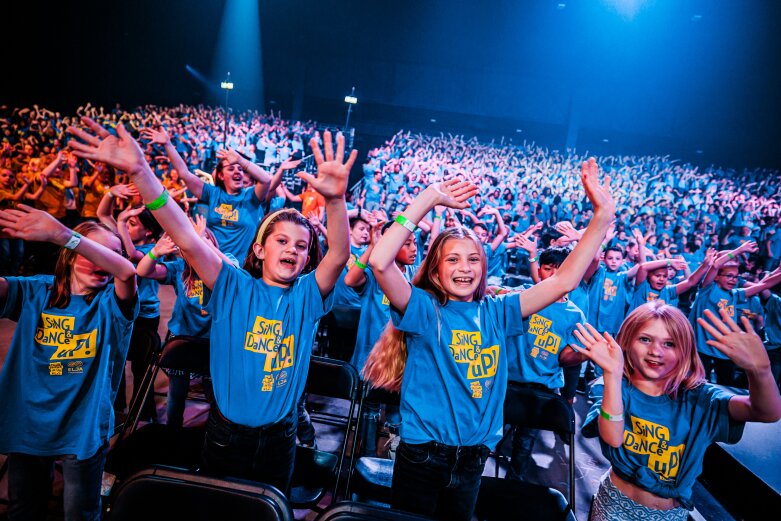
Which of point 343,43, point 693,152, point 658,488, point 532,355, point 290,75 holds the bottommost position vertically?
point 658,488

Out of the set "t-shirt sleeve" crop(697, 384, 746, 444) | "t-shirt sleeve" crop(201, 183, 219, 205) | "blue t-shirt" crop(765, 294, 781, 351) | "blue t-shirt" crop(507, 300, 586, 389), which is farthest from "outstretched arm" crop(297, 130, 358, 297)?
"blue t-shirt" crop(765, 294, 781, 351)

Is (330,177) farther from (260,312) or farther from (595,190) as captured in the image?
(595,190)

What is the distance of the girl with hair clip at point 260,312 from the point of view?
1683 millimetres

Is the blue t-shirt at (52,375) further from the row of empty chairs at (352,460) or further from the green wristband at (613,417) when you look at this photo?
the green wristband at (613,417)

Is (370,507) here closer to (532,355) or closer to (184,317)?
(532,355)

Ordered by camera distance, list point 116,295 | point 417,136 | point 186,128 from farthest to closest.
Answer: point 417,136 → point 186,128 → point 116,295

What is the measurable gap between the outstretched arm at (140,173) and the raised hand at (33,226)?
0.35m

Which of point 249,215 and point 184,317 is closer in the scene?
point 184,317

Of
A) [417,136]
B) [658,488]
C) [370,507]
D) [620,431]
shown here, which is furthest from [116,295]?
[417,136]

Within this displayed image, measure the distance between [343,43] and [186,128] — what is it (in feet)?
29.2

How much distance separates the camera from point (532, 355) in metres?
3.25

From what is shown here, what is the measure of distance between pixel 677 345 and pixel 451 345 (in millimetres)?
1060

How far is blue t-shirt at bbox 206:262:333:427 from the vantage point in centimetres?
181

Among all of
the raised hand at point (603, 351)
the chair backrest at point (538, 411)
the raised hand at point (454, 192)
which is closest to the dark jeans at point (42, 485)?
the raised hand at point (454, 192)
